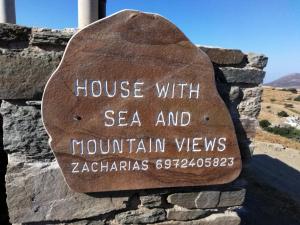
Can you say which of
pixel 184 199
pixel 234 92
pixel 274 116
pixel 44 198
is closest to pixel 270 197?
pixel 184 199

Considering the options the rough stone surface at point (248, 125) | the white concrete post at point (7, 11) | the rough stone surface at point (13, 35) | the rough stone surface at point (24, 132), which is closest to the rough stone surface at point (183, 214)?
the rough stone surface at point (248, 125)

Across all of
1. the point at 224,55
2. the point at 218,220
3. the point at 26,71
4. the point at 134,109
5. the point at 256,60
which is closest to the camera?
the point at 26,71

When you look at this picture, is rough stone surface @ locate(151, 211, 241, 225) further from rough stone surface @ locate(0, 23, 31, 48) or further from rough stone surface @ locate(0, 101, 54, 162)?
rough stone surface @ locate(0, 23, 31, 48)

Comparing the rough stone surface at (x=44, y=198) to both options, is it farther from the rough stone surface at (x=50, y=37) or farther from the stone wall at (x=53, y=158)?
the rough stone surface at (x=50, y=37)

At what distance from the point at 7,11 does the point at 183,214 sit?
4.21 metres

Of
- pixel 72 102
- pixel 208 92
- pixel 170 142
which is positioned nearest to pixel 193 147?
pixel 170 142

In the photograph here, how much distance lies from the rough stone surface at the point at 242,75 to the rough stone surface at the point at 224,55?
0.16 feet

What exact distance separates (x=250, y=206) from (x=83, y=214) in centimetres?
306

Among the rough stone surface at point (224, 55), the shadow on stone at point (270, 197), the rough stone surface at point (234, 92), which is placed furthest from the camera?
the shadow on stone at point (270, 197)

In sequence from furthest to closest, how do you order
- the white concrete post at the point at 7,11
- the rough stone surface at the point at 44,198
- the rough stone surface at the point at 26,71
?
the white concrete post at the point at 7,11 → the rough stone surface at the point at 44,198 → the rough stone surface at the point at 26,71

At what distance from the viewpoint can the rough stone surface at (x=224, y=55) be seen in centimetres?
202

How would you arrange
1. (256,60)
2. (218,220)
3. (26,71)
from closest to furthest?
(26,71)
(256,60)
(218,220)

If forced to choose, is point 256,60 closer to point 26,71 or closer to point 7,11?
point 26,71

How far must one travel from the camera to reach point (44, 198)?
6.31 ft
